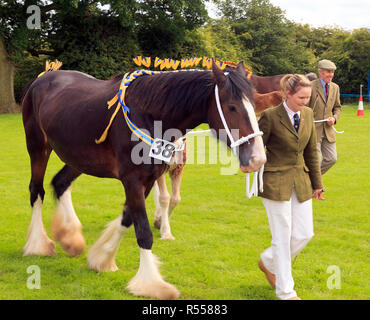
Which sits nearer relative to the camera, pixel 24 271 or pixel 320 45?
pixel 24 271

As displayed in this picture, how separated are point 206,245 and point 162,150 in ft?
6.45

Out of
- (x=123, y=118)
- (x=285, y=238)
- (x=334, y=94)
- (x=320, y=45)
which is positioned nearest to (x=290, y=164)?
(x=285, y=238)

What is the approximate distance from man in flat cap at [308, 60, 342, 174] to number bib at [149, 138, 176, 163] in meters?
3.98

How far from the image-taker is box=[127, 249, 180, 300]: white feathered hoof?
402 centimetres

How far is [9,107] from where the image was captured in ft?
78.1

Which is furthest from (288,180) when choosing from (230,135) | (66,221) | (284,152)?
(66,221)

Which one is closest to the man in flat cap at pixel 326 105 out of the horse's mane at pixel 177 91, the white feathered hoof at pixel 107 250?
the horse's mane at pixel 177 91

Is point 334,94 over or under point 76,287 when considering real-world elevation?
over

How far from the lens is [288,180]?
375 cm

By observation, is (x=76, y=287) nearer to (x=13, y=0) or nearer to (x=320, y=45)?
(x=13, y=0)

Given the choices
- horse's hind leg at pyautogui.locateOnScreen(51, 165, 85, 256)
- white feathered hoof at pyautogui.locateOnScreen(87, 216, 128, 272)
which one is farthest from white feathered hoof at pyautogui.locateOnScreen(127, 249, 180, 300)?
horse's hind leg at pyautogui.locateOnScreen(51, 165, 85, 256)

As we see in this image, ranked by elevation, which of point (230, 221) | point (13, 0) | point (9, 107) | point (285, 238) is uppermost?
point (13, 0)

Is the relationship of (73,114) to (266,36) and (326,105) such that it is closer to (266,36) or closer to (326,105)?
(326,105)
